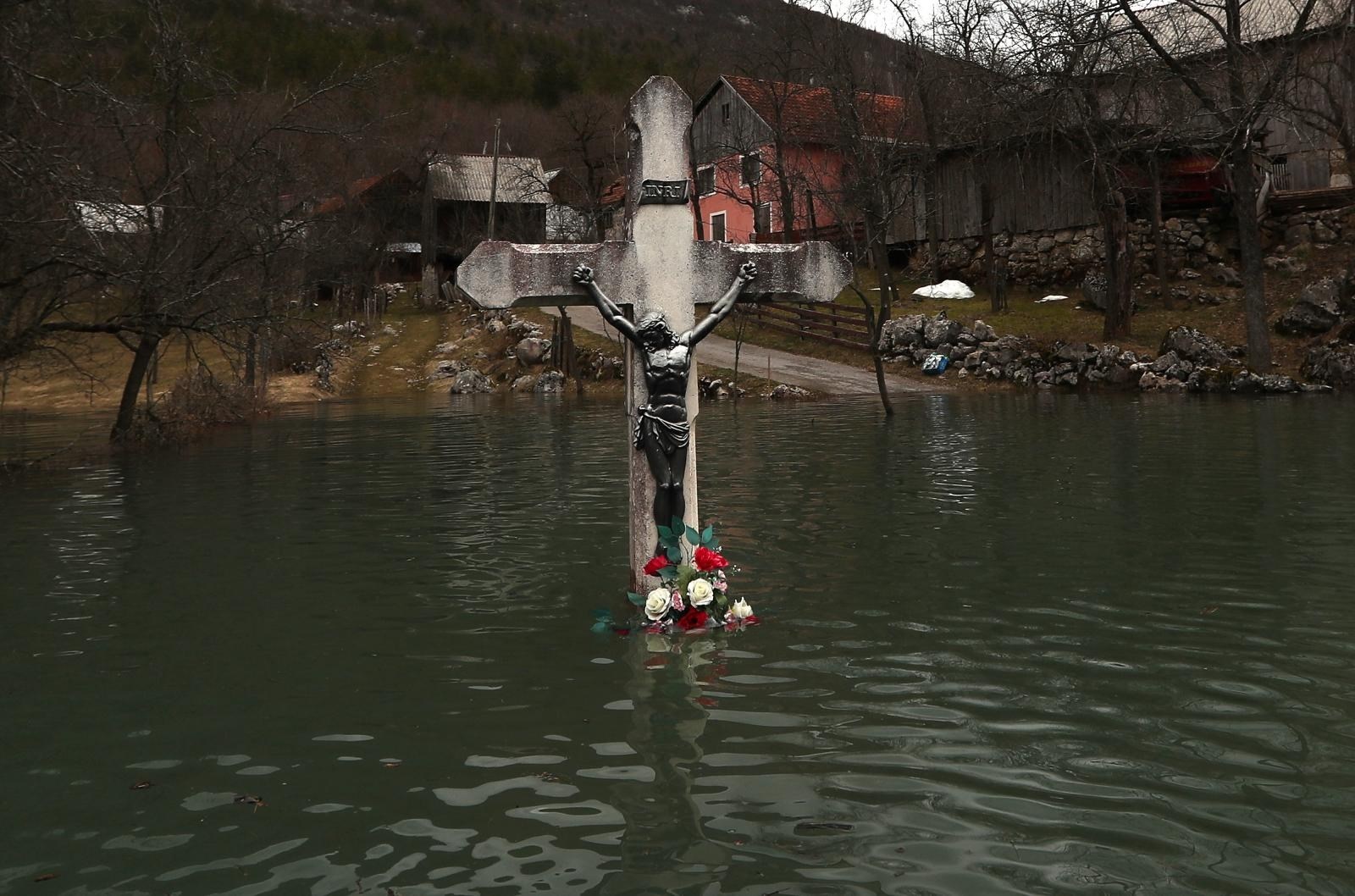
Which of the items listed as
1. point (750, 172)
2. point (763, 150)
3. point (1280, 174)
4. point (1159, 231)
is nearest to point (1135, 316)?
point (1159, 231)

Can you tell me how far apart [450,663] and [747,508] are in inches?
262

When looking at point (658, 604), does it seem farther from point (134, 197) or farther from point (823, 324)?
point (823, 324)

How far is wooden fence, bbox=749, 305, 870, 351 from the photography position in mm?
43281

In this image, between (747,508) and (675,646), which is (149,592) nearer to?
(675,646)

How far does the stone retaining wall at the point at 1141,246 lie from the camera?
1553 inches

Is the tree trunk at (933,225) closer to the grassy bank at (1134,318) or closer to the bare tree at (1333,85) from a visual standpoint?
the grassy bank at (1134,318)

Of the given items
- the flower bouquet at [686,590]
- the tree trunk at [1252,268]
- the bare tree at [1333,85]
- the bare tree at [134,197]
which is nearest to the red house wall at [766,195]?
the bare tree at [1333,85]

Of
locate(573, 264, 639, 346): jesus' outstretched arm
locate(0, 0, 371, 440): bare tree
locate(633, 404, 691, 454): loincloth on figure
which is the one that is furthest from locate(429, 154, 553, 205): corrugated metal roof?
locate(633, 404, 691, 454): loincloth on figure

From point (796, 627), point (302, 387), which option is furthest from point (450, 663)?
point (302, 387)

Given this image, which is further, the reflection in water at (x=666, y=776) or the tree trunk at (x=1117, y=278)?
the tree trunk at (x=1117, y=278)

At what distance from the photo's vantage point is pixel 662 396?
7.56m

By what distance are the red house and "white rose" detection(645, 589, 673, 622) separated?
146 feet

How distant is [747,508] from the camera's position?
13.3 m

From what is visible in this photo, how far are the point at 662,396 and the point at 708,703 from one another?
2.24 metres
